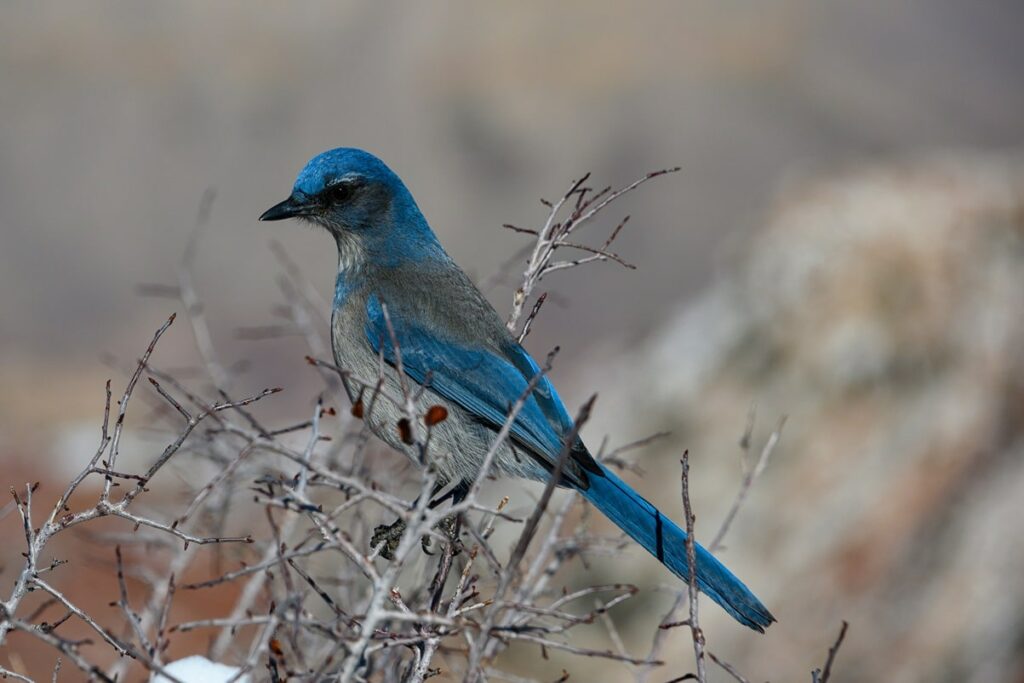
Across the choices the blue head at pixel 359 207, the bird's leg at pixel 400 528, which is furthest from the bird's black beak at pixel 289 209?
the bird's leg at pixel 400 528

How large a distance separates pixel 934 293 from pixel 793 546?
1939 mm

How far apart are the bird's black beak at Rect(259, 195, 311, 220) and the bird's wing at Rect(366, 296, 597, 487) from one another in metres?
0.49

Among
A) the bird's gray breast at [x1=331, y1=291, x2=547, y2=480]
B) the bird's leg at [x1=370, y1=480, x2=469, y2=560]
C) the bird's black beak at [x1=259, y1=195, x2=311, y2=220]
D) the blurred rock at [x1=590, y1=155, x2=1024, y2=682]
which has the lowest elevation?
the bird's leg at [x1=370, y1=480, x2=469, y2=560]

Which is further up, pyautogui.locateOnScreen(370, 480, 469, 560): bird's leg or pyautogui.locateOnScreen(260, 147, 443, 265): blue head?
pyautogui.locateOnScreen(260, 147, 443, 265): blue head

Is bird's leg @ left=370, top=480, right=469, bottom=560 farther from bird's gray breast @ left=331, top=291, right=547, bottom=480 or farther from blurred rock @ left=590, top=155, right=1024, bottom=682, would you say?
blurred rock @ left=590, top=155, right=1024, bottom=682

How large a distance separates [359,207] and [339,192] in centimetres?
9

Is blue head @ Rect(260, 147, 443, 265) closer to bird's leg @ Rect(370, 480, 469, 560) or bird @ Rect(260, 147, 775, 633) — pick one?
bird @ Rect(260, 147, 775, 633)

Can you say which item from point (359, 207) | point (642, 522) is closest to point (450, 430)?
point (642, 522)

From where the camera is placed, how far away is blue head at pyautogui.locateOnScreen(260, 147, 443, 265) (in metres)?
3.86

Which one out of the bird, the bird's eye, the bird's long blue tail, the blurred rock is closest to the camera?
the bird's long blue tail

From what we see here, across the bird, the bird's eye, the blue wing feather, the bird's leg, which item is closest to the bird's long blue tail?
the bird

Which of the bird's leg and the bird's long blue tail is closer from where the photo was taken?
the bird's long blue tail

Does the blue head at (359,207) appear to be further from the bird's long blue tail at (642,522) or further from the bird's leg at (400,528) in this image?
the bird's long blue tail at (642,522)

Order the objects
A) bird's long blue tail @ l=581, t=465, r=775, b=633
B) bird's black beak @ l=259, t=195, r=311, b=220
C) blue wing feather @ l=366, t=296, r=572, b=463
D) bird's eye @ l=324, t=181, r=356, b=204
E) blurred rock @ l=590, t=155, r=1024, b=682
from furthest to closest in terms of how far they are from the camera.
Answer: blurred rock @ l=590, t=155, r=1024, b=682 < bird's eye @ l=324, t=181, r=356, b=204 < bird's black beak @ l=259, t=195, r=311, b=220 < blue wing feather @ l=366, t=296, r=572, b=463 < bird's long blue tail @ l=581, t=465, r=775, b=633
